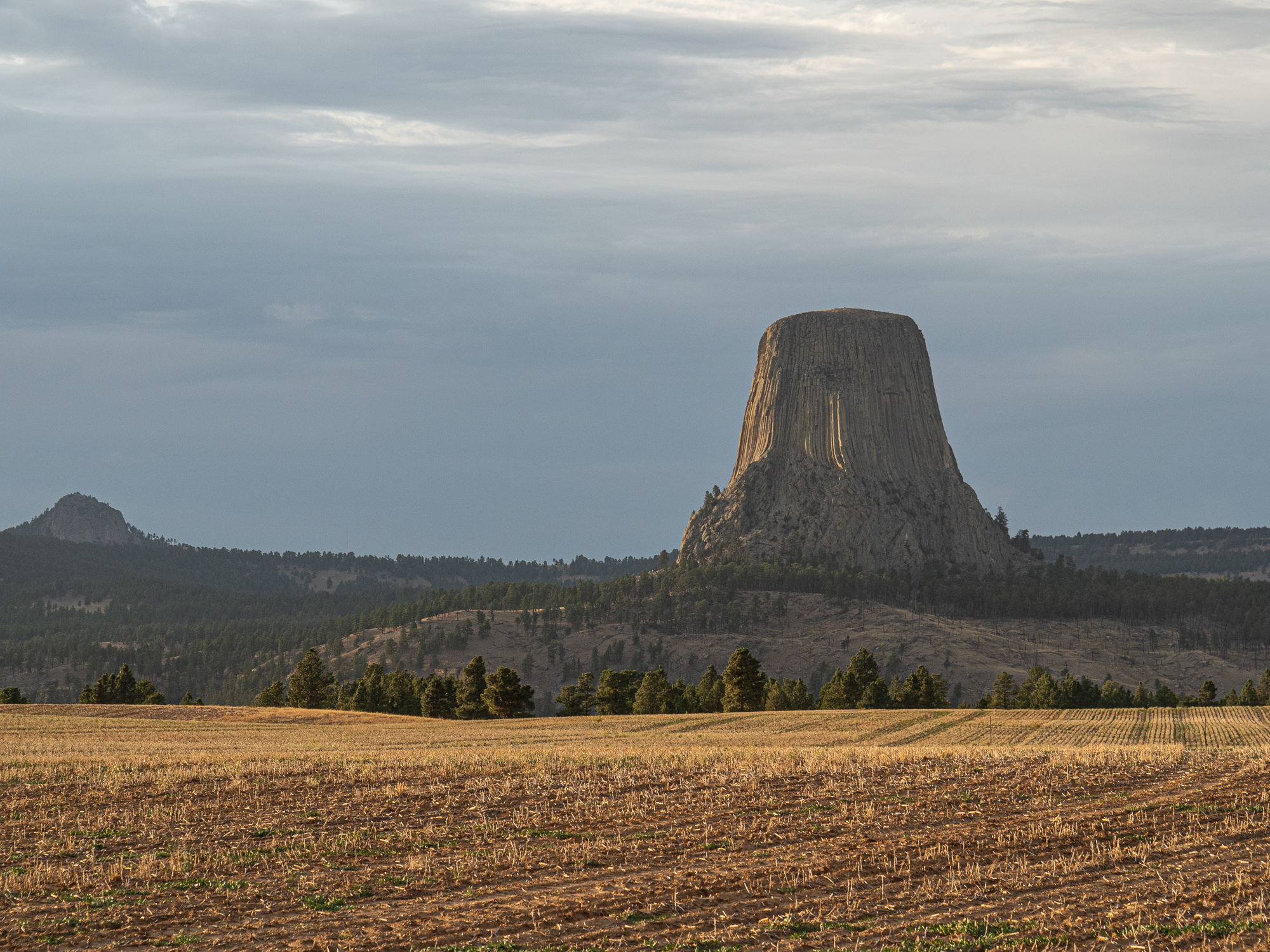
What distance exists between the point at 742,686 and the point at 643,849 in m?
87.8

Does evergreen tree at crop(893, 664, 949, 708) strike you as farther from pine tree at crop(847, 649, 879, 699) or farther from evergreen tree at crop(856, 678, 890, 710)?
pine tree at crop(847, 649, 879, 699)

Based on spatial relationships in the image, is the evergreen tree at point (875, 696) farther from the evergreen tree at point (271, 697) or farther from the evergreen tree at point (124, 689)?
the evergreen tree at point (124, 689)

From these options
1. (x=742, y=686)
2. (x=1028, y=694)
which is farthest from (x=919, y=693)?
(x=742, y=686)

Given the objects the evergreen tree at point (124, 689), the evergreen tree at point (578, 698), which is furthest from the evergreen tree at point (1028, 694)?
the evergreen tree at point (124, 689)

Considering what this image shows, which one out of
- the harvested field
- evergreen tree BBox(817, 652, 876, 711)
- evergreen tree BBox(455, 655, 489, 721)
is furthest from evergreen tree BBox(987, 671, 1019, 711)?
the harvested field

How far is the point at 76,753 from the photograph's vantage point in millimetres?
51312

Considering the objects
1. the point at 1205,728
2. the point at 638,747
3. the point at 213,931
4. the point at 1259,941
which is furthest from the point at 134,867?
the point at 1205,728

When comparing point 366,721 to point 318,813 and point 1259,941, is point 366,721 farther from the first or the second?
point 1259,941

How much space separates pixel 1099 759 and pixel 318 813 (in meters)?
26.8

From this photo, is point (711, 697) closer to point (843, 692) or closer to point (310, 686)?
point (843, 692)

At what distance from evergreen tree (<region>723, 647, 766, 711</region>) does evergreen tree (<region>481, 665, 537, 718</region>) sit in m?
18.2

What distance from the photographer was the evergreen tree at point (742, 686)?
111875mm

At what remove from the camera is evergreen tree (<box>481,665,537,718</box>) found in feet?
347

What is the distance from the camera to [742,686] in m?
112
